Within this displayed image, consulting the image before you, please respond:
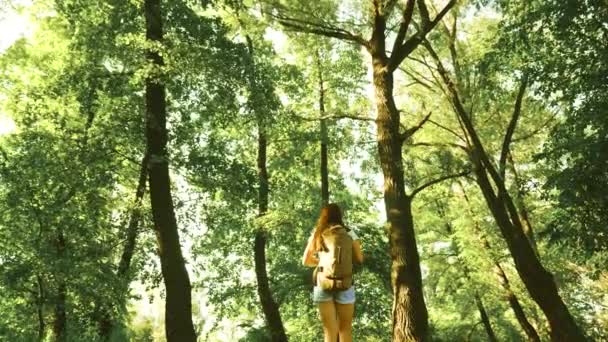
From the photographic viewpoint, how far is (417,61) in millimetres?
16547

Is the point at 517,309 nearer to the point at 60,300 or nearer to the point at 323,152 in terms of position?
the point at 323,152

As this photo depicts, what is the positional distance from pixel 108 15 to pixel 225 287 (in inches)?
449

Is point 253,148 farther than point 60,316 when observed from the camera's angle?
Yes

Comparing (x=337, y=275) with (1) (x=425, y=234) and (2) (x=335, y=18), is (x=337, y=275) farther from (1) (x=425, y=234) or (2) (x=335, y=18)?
(1) (x=425, y=234)

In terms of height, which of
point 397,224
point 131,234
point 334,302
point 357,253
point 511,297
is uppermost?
point 131,234

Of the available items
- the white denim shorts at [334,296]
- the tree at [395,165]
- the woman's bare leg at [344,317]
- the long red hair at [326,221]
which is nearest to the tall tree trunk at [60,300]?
the long red hair at [326,221]

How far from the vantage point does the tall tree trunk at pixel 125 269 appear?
965 centimetres

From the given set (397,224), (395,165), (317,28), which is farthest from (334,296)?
(317,28)

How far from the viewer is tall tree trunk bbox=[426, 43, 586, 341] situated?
37.3 feet

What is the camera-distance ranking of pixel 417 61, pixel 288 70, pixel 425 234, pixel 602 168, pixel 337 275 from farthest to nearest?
pixel 425 234 < pixel 417 61 < pixel 288 70 < pixel 602 168 < pixel 337 275

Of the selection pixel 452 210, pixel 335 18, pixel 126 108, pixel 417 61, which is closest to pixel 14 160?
pixel 126 108

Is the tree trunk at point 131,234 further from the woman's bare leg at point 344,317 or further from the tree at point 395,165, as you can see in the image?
the woman's bare leg at point 344,317

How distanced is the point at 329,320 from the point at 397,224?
2.88 metres

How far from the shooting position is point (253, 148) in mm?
19969
